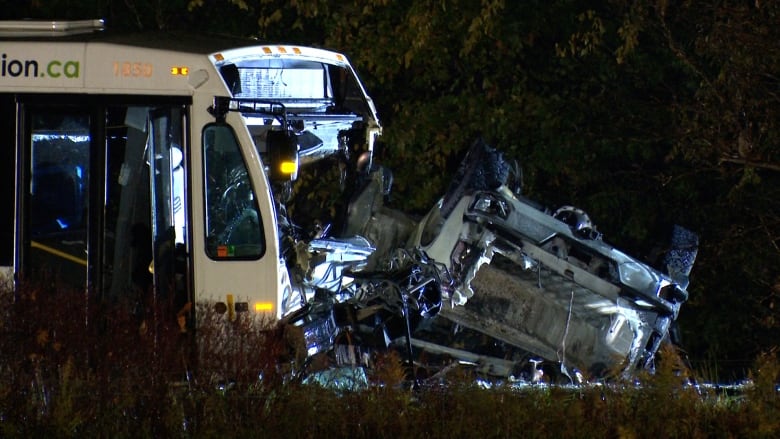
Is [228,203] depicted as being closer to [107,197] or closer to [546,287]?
[107,197]

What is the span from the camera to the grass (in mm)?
7141

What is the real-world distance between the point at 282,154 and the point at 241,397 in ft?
7.53

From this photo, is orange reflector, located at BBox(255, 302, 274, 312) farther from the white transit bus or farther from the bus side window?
the bus side window

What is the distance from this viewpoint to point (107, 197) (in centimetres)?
906

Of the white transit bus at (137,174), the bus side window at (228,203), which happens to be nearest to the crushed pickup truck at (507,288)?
the bus side window at (228,203)

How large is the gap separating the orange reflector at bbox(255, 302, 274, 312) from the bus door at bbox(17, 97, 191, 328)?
0.54 m

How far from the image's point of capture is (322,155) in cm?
1110

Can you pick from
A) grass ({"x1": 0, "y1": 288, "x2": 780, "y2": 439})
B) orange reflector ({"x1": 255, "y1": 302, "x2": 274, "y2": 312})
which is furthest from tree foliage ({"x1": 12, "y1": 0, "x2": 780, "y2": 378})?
grass ({"x1": 0, "y1": 288, "x2": 780, "y2": 439})

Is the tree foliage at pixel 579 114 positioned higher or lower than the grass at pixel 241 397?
higher

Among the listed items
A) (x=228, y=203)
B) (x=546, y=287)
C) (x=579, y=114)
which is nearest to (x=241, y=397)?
(x=228, y=203)

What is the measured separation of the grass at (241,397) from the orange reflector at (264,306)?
3.88 feet

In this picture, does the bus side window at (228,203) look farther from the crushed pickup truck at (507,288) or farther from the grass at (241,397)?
the grass at (241,397)

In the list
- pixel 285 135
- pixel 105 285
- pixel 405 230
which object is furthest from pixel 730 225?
pixel 105 285

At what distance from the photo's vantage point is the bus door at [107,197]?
9.00 meters
